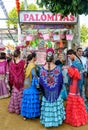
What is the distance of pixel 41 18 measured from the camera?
28.2ft

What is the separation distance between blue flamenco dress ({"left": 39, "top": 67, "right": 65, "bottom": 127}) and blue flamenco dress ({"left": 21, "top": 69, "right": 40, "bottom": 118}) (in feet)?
1.14

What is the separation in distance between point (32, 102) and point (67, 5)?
2.08 meters

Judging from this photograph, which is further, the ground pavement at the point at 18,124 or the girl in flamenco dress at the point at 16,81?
the girl in flamenco dress at the point at 16,81

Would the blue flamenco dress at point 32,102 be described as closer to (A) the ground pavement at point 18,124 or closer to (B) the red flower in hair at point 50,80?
(A) the ground pavement at point 18,124

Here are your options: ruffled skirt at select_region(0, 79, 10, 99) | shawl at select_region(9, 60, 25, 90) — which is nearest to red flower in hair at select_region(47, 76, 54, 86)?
shawl at select_region(9, 60, 25, 90)

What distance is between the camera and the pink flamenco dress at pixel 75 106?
5366 millimetres

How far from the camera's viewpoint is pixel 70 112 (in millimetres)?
5438

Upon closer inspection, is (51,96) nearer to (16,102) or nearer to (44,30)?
(16,102)

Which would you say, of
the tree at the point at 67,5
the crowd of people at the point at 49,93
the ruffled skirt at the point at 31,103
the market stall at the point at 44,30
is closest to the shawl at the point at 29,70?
the crowd of people at the point at 49,93

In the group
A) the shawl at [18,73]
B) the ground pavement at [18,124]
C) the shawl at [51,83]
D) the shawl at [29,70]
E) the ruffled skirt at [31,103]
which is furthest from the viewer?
the shawl at [18,73]

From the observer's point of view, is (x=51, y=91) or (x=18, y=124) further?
(x=18, y=124)

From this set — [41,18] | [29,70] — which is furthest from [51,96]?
[41,18]

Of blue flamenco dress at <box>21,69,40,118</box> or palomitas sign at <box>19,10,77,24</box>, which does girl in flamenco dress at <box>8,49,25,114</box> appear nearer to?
blue flamenco dress at <box>21,69,40,118</box>

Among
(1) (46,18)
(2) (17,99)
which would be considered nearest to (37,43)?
(1) (46,18)
